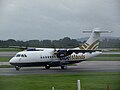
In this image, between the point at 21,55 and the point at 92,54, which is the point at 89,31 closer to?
the point at 92,54

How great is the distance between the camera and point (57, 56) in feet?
104

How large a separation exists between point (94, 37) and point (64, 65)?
5989mm

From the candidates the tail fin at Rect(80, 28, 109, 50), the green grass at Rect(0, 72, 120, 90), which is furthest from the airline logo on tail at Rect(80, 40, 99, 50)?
the green grass at Rect(0, 72, 120, 90)

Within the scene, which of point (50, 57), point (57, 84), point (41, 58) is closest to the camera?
point (57, 84)

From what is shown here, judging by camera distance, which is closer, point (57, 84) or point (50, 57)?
point (57, 84)

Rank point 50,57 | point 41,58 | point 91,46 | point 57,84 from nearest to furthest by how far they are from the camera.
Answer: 1. point 57,84
2. point 41,58
3. point 50,57
4. point 91,46

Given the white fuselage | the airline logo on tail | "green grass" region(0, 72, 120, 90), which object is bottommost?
"green grass" region(0, 72, 120, 90)

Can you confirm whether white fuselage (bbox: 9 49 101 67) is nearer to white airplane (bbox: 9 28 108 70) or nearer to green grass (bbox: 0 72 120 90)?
white airplane (bbox: 9 28 108 70)

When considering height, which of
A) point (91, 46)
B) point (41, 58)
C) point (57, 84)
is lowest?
point (57, 84)

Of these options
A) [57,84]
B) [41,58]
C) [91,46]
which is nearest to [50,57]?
[41,58]

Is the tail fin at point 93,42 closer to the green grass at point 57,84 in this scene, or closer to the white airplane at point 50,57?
the white airplane at point 50,57

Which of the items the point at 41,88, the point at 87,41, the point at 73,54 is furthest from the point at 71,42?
the point at 41,88

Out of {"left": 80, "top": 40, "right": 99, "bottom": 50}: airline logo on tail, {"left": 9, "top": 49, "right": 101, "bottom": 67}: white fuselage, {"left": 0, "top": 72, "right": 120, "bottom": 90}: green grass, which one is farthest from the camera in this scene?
{"left": 80, "top": 40, "right": 99, "bottom": 50}: airline logo on tail

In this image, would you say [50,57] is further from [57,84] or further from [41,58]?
[57,84]
